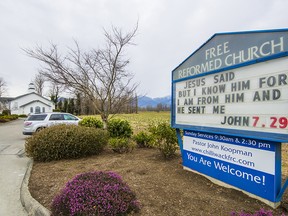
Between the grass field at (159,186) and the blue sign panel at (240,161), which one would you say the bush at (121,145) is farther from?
the blue sign panel at (240,161)

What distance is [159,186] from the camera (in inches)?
151

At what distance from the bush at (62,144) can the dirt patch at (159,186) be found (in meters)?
0.32

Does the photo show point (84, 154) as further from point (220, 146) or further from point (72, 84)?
point (220, 146)

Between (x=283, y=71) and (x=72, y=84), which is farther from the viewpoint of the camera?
(x=72, y=84)

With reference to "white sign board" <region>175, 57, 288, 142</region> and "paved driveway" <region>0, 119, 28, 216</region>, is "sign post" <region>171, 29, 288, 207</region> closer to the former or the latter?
"white sign board" <region>175, 57, 288, 142</region>

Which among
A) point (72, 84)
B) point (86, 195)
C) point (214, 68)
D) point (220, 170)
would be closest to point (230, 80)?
point (214, 68)

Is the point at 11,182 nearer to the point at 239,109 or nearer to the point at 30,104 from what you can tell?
the point at 239,109

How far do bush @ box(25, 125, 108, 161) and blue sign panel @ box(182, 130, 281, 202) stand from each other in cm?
362

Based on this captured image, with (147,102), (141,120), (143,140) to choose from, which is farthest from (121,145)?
(147,102)

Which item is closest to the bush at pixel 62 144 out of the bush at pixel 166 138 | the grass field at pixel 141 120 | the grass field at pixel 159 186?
the grass field at pixel 159 186

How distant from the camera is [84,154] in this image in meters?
6.75

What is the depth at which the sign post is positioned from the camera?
2906 millimetres

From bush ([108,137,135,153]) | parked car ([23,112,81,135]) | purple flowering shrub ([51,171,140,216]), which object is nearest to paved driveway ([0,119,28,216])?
purple flowering shrub ([51,171,140,216])

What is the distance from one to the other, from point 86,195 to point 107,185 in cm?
33
